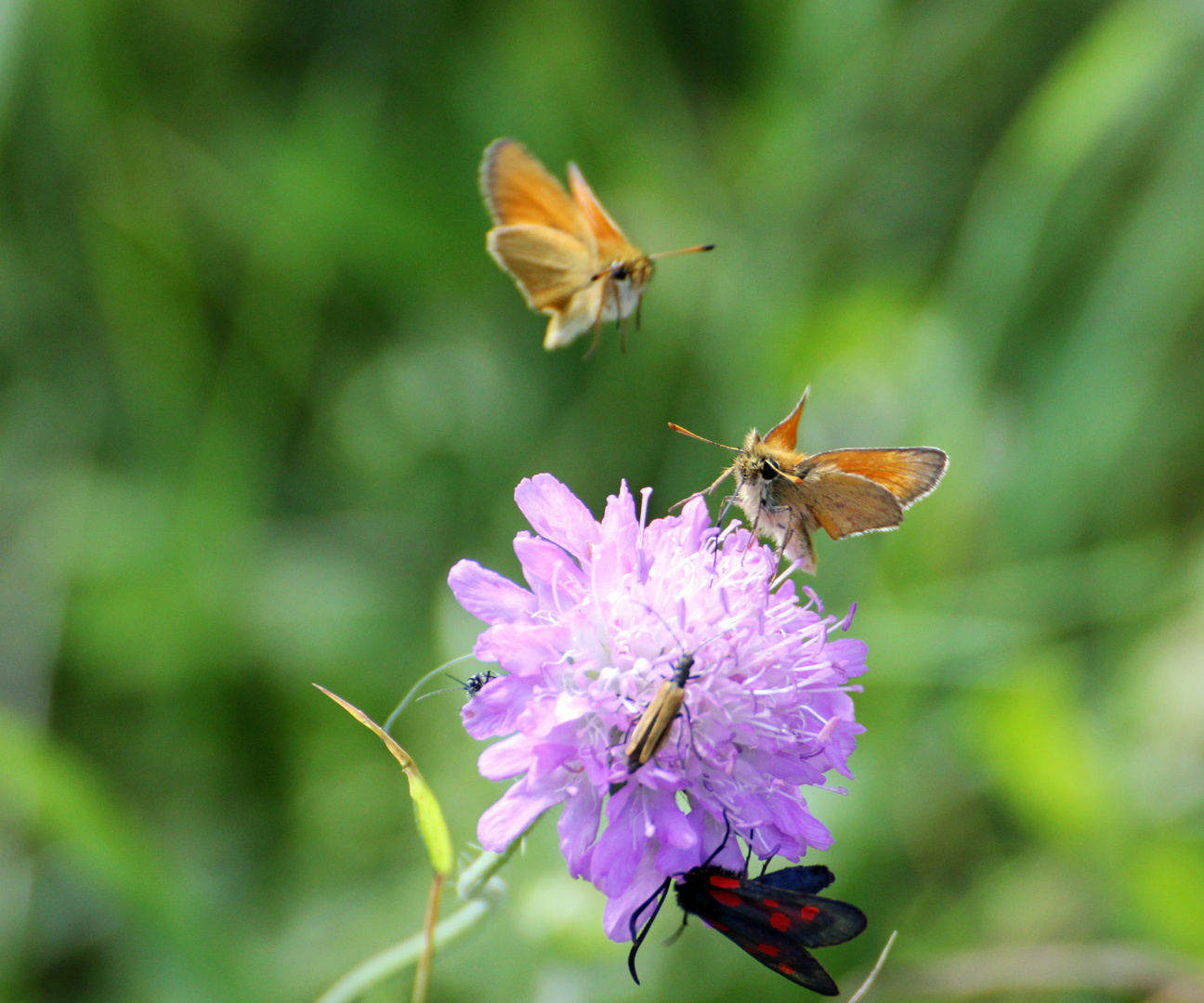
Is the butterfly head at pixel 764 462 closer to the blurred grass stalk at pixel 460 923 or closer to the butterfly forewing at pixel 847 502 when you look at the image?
the butterfly forewing at pixel 847 502

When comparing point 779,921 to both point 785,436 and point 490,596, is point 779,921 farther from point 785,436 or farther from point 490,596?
point 785,436

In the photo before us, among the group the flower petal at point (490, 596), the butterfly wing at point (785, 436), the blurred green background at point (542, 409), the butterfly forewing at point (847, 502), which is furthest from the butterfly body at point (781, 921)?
the blurred green background at point (542, 409)

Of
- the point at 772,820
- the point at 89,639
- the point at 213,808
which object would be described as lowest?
the point at 213,808

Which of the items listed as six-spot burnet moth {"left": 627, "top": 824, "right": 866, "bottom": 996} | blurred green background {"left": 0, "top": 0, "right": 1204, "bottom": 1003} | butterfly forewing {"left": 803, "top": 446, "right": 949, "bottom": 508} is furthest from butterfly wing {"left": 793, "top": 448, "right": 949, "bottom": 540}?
blurred green background {"left": 0, "top": 0, "right": 1204, "bottom": 1003}

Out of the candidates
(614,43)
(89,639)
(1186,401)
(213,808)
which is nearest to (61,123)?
(89,639)

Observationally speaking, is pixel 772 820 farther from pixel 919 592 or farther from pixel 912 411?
pixel 912 411

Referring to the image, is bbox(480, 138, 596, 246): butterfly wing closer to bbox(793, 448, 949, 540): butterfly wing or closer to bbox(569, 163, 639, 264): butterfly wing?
bbox(569, 163, 639, 264): butterfly wing
